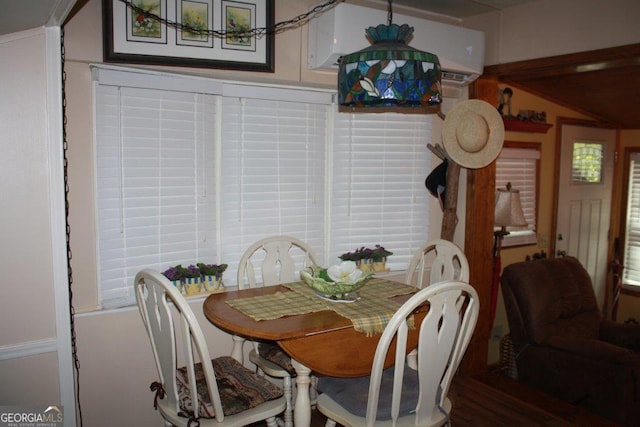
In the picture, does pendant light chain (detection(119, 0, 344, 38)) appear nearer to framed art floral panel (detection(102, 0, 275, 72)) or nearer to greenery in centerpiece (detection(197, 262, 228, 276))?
framed art floral panel (detection(102, 0, 275, 72))

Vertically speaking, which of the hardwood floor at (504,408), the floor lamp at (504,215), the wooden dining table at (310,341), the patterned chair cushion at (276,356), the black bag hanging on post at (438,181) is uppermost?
the black bag hanging on post at (438,181)

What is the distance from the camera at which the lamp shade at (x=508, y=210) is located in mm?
3535

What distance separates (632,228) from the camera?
496 cm

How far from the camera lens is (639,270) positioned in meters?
4.89

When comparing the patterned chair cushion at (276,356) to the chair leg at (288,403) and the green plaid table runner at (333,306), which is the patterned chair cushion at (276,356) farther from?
the green plaid table runner at (333,306)

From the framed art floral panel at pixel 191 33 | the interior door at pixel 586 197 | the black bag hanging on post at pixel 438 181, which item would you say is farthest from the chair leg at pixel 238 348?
the interior door at pixel 586 197

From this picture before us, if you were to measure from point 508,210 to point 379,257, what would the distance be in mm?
1005

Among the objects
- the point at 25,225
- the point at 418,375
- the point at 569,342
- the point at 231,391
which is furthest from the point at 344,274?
the point at 569,342

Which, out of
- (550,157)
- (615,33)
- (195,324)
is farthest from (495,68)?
(195,324)

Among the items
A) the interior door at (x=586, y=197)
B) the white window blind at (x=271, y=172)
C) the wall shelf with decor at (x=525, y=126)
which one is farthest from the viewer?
the interior door at (x=586, y=197)

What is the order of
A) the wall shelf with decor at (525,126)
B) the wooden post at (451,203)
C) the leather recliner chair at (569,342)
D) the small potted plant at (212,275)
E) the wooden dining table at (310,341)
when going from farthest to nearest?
the wall shelf with decor at (525,126) → the wooden post at (451,203) → the leather recliner chair at (569,342) → the small potted plant at (212,275) → the wooden dining table at (310,341)

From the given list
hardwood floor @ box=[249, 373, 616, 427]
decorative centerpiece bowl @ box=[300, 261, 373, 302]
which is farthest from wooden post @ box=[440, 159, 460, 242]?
decorative centerpiece bowl @ box=[300, 261, 373, 302]

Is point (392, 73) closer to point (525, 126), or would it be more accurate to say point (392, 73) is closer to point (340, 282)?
point (340, 282)

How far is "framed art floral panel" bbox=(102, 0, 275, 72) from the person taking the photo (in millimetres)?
2324
